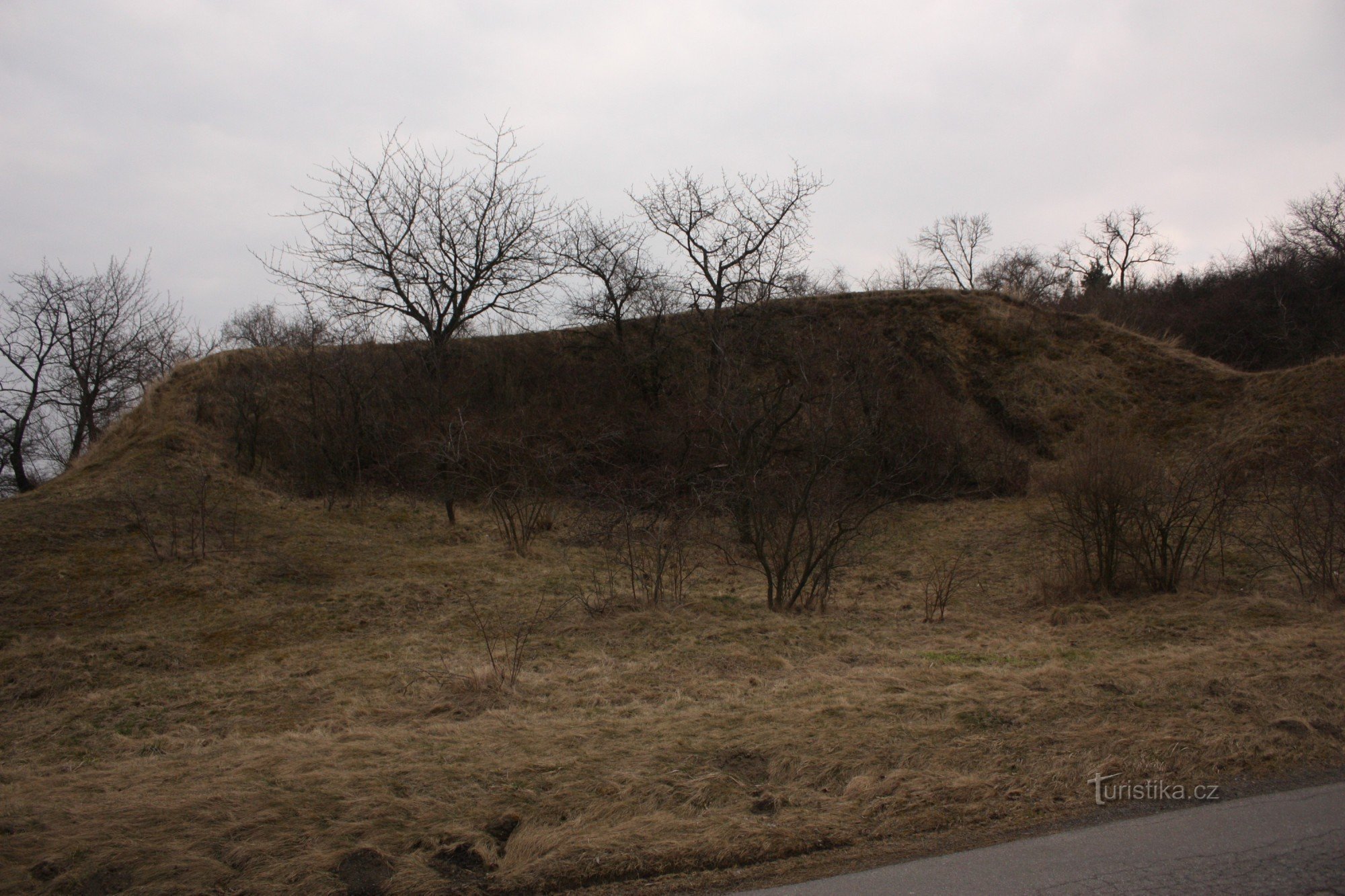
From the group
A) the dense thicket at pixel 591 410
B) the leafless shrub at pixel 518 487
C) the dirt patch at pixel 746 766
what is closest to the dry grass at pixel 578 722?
the dirt patch at pixel 746 766

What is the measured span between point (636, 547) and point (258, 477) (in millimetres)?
9677

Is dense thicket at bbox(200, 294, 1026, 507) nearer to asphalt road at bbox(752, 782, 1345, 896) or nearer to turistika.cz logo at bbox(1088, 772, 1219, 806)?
turistika.cz logo at bbox(1088, 772, 1219, 806)

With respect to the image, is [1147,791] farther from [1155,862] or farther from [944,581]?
[944,581]

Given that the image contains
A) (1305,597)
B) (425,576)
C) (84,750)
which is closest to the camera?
(84,750)

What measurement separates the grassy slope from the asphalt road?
33cm

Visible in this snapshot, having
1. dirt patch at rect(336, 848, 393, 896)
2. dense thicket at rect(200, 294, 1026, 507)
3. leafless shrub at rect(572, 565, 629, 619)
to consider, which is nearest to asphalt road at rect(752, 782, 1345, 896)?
dirt patch at rect(336, 848, 393, 896)

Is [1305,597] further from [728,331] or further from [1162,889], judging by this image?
[728,331]

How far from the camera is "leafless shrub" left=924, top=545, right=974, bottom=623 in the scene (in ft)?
34.6

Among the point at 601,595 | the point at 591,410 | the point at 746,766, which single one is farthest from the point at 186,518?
the point at 746,766

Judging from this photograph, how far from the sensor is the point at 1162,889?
11.2 feet

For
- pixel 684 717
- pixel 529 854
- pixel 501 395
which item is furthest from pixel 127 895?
pixel 501 395

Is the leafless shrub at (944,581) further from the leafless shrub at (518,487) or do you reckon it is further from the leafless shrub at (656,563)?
the leafless shrub at (518,487)

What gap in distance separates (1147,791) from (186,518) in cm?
1520

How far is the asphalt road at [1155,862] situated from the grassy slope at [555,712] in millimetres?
331
